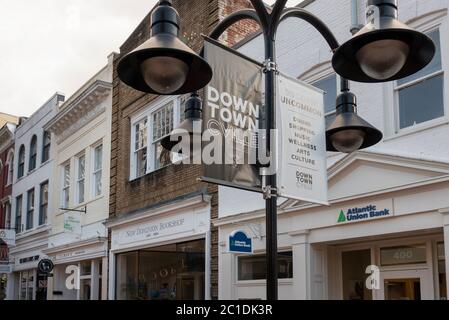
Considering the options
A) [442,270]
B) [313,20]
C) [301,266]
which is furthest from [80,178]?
[313,20]

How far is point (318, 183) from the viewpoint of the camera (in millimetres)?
6191

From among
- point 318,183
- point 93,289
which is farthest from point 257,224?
point 93,289

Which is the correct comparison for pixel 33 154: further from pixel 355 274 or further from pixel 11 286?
pixel 355 274

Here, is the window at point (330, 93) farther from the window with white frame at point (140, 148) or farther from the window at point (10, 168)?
the window at point (10, 168)

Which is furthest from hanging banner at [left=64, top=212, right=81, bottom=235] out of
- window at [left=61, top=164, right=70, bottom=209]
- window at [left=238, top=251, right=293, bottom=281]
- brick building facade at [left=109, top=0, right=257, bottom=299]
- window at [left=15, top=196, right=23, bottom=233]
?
window at [left=238, top=251, right=293, bottom=281]

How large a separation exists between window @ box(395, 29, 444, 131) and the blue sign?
3439 mm

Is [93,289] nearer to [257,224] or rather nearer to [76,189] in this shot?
[76,189]

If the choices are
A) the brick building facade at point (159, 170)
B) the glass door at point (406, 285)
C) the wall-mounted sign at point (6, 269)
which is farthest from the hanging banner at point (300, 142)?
the wall-mounted sign at point (6, 269)

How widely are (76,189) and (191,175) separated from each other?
8003 millimetres

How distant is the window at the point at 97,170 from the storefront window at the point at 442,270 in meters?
12.6

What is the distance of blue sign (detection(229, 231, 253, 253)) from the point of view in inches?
438

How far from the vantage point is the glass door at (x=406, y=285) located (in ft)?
31.3

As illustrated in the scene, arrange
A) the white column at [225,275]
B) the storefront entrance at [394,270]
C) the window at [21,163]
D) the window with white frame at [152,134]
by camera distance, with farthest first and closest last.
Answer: the window at [21,163] → the window with white frame at [152,134] → the white column at [225,275] → the storefront entrance at [394,270]

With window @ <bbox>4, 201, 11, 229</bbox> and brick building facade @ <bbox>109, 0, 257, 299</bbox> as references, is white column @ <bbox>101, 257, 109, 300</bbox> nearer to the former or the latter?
brick building facade @ <bbox>109, 0, 257, 299</bbox>
